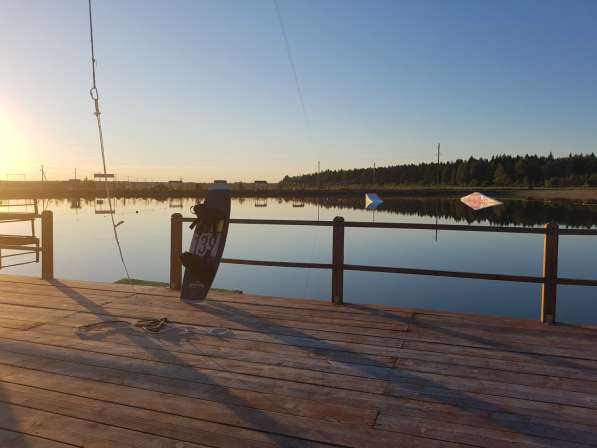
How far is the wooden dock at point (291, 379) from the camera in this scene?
264 centimetres

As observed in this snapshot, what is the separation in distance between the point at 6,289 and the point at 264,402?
498cm

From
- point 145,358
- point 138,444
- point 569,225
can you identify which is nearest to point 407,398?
point 138,444

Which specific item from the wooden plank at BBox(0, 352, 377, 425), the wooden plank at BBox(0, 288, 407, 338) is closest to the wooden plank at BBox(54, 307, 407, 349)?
the wooden plank at BBox(0, 288, 407, 338)

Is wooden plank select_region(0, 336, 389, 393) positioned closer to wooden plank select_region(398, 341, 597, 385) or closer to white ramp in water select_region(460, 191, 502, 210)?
wooden plank select_region(398, 341, 597, 385)

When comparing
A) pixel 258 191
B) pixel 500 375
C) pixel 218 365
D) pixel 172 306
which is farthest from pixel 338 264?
pixel 258 191

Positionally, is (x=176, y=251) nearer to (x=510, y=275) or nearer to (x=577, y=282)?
(x=510, y=275)

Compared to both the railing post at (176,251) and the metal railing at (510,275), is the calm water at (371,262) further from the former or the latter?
the metal railing at (510,275)

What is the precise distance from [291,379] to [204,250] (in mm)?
2753

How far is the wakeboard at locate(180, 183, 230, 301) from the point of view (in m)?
5.65

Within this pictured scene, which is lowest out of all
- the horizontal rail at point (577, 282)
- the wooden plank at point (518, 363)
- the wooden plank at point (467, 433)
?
the wooden plank at point (467, 433)

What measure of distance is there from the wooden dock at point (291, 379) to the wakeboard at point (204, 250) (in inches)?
16.8

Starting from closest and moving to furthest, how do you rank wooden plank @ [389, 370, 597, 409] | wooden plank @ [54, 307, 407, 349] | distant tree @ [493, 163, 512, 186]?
wooden plank @ [389, 370, 597, 409], wooden plank @ [54, 307, 407, 349], distant tree @ [493, 163, 512, 186]

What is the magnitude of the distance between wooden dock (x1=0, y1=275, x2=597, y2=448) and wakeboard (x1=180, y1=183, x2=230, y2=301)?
1.40ft

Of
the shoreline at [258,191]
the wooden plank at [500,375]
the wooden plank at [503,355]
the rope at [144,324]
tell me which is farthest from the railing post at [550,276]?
the shoreline at [258,191]
